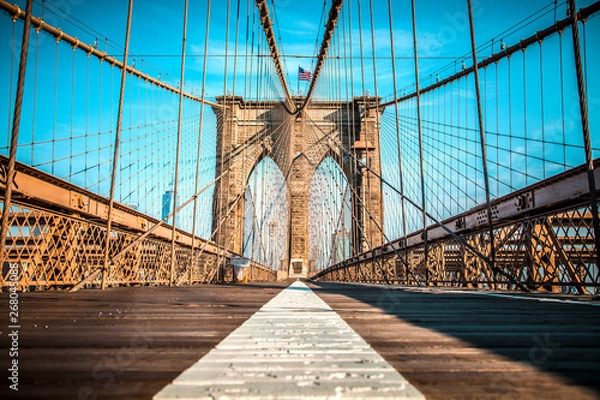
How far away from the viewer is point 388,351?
0.71m

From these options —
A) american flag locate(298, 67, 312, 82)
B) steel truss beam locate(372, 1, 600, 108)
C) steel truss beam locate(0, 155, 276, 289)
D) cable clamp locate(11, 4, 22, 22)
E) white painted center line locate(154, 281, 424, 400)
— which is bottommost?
white painted center line locate(154, 281, 424, 400)

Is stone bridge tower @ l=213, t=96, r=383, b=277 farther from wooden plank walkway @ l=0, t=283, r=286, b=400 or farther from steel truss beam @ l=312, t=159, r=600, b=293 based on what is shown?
wooden plank walkway @ l=0, t=283, r=286, b=400

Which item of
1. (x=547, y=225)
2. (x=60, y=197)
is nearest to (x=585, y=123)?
(x=547, y=225)

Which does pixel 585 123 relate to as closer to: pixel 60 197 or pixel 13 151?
pixel 13 151

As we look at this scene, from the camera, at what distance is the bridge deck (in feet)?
1.65

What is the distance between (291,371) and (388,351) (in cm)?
23

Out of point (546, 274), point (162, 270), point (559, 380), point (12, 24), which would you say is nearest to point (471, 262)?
point (546, 274)

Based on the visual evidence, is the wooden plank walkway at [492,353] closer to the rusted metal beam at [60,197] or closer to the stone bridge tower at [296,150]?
the rusted metal beam at [60,197]

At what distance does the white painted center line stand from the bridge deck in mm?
32

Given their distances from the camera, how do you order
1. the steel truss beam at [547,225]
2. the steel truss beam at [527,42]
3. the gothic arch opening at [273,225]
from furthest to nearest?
the gothic arch opening at [273,225], the steel truss beam at [527,42], the steel truss beam at [547,225]

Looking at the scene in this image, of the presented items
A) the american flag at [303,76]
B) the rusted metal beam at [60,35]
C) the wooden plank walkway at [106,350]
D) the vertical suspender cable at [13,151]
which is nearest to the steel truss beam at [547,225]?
the wooden plank walkway at [106,350]

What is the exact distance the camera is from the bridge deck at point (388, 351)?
50cm

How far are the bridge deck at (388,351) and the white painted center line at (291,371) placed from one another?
0.11ft

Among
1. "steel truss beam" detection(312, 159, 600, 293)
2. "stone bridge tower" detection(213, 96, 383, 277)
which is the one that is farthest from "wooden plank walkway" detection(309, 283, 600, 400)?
"stone bridge tower" detection(213, 96, 383, 277)
